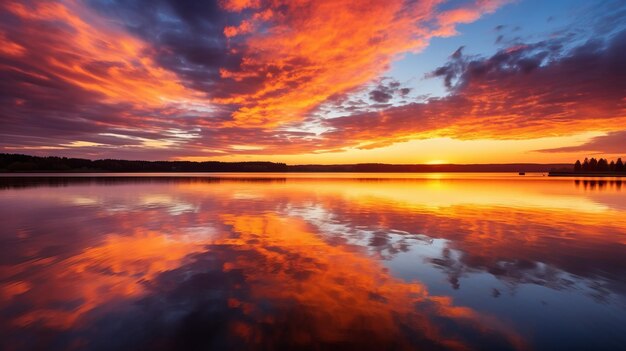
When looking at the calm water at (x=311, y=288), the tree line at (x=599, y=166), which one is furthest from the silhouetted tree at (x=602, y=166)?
the calm water at (x=311, y=288)

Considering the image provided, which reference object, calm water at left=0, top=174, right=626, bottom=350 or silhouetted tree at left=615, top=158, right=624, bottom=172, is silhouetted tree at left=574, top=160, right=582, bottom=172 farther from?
calm water at left=0, top=174, right=626, bottom=350

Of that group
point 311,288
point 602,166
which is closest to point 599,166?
point 602,166

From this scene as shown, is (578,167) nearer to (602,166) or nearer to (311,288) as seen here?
(602,166)

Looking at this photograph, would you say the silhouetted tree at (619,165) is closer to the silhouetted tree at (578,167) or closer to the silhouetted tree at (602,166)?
the silhouetted tree at (602,166)

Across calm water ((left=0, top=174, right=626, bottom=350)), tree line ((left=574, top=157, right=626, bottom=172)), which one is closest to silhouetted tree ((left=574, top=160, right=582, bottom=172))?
tree line ((left=574, top=157, right=626, bottom=172))

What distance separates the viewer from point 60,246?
12398 mm

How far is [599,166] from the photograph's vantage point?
15538 cm

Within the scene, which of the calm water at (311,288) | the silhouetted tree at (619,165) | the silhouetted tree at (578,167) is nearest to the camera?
the calm water at (311,288)

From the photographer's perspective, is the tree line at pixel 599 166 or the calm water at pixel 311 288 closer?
the calm water at pixel 311 288

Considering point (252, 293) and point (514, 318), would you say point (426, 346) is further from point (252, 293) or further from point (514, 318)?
point (252, 293)

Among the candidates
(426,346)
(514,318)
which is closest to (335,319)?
(426,346)

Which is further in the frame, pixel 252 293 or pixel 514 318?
pixel 252 293

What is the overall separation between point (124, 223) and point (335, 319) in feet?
51.6

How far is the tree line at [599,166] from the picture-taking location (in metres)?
144
